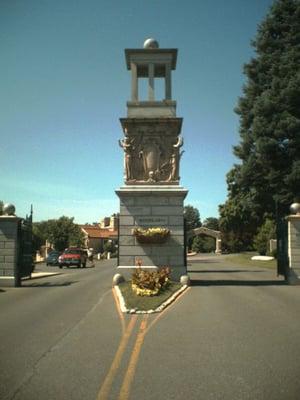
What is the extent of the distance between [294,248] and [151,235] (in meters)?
6.19

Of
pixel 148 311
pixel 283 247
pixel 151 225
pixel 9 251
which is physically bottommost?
pixel 148 311

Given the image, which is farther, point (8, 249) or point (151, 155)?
point (151, 155)

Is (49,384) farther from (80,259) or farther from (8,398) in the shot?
(80,259)

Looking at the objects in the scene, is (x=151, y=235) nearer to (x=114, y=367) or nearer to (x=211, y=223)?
(x=114, y=367)

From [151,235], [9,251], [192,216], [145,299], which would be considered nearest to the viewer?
[145,299]

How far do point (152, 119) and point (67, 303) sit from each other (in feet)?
31.2

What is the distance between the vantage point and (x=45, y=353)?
815 centimetres

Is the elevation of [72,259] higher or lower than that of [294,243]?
lower

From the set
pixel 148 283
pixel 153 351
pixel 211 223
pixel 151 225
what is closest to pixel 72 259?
pixel 151 225

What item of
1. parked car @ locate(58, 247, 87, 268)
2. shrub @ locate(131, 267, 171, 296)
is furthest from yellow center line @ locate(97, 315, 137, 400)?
parked car @ locate(58, 247, 87, 268)

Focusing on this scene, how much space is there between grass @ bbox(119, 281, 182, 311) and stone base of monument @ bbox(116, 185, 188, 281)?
95.6 inches

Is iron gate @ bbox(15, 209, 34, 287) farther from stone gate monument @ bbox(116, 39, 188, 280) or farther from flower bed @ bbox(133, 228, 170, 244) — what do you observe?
flower bed @ bbox(133, 228, 170, 244)

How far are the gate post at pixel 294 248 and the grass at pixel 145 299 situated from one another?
5750mm

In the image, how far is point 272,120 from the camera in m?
36.1
